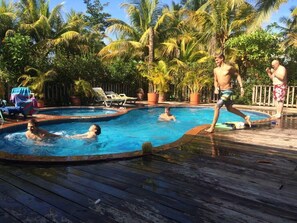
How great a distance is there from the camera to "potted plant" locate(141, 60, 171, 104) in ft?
51.7

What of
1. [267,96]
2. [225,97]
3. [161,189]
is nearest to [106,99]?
[267,96]

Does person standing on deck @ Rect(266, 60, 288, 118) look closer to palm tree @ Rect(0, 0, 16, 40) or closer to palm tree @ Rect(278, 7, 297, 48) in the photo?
palm tree @ Rect(278, 7, 297, 48)

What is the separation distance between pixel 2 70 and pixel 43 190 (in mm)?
11736

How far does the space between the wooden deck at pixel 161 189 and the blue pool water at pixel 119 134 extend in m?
3.09

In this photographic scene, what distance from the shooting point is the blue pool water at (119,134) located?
6.91 metres

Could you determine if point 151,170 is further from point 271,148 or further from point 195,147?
point 271,148

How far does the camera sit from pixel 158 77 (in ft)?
51.6

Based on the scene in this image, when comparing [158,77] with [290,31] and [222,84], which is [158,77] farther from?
[290,31]

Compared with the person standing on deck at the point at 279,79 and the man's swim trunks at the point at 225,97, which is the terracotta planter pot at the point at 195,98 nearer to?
the person standing on deck at the point at 279,79

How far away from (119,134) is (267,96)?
8718mm

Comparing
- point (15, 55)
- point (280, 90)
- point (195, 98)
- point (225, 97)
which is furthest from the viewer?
point (195, 98)

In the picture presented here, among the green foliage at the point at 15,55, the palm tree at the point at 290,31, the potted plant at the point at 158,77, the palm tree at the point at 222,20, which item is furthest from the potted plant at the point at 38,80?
the palm tree at the point at 290,31

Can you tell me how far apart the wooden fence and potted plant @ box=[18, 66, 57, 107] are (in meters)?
9.42

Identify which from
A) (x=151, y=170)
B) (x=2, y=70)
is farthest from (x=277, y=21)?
(x=151, y=170)
